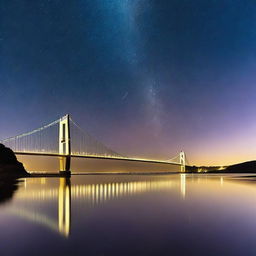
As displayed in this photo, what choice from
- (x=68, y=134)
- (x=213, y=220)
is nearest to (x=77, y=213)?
(x=213, y=220)

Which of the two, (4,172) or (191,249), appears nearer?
(191,249)

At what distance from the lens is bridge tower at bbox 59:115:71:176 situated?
44.7m

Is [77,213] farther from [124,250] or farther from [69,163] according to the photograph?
[69,163]

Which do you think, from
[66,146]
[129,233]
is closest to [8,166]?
[66,146]

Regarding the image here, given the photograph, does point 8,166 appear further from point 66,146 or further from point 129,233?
point 129,233

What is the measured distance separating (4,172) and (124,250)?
138 ft

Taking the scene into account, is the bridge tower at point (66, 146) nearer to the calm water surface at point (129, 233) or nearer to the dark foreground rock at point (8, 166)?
the dark foreground rock at point (8, 166)

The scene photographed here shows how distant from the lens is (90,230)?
5.71m

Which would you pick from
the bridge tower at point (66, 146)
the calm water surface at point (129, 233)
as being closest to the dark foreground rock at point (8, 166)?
the bridge tower at point (66, 146)

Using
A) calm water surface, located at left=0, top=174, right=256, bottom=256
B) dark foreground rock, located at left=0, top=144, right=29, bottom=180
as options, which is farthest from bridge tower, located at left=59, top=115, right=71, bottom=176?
calm water surface, located at left=0, top=174, right=256, bottom=256

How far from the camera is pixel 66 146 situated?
47.3m

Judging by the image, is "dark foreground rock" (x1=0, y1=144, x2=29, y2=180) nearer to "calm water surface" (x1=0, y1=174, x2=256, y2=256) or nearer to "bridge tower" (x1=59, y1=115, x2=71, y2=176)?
"bridge tower" (x1=59, y1=115, x2=71, y2=176)

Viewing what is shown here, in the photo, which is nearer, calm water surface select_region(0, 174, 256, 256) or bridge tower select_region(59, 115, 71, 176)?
calm water surface select_region(0, 174, 256, 256)

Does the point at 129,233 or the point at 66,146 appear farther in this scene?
the point at 66,146
